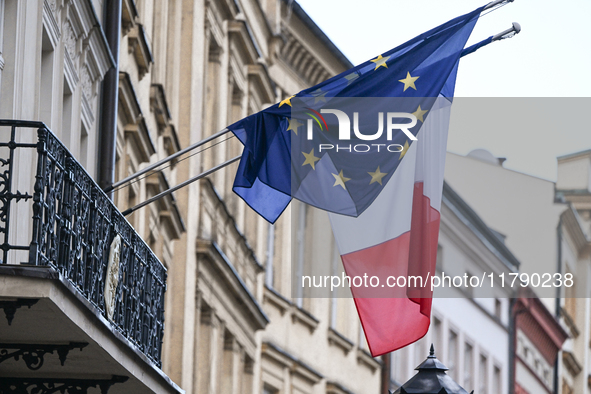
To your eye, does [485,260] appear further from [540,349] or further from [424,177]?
[424,177]

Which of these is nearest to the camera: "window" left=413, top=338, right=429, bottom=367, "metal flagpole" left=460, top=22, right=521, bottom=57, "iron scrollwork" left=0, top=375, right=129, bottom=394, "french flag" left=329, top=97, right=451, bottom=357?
"iron scrollwork" left=0, top=375, right=129, bottom=394

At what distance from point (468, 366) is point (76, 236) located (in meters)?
35.3

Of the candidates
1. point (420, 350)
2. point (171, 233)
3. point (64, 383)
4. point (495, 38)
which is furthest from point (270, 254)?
point (64, 383)

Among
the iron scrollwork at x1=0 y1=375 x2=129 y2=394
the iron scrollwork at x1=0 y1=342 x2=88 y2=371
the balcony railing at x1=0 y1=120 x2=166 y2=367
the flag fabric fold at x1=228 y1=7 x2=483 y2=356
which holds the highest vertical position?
the flag fabric fold at x1=228 y1=7 x2=483 y2=356

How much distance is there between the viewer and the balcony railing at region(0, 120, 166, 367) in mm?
9672

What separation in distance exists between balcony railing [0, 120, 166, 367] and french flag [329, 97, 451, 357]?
1.93m

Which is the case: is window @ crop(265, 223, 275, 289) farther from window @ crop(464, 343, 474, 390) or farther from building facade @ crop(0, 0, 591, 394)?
window @ crop(464, 343, 474, 390)

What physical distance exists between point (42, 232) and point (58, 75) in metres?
4.56

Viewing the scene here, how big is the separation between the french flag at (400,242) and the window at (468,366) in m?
32.1

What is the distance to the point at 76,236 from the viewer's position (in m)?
10.7

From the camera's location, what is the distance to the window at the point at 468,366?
1752 inches

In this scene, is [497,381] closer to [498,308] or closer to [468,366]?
[498,308]

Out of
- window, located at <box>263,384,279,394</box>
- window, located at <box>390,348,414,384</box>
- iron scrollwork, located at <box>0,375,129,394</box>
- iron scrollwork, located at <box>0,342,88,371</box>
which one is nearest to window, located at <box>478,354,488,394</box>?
window, located at <box>390,348,414,384</box>

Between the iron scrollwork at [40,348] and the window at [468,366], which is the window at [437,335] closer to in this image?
the window at [468,366]
